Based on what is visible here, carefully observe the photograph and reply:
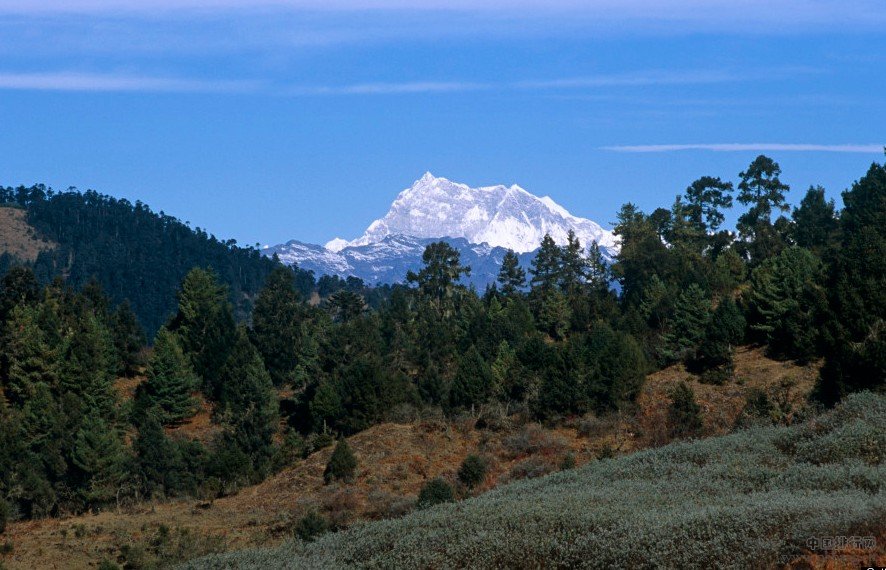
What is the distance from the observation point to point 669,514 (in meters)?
19.7

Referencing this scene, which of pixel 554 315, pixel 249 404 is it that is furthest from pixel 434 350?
pixel 249 404

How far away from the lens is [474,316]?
359 feet

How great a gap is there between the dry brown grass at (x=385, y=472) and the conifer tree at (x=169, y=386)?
31108 mm

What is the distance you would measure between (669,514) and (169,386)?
260ft

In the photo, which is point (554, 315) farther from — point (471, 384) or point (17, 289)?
point (17, 289)

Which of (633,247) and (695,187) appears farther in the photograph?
→ (695,187)

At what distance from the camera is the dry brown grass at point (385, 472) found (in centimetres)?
4178

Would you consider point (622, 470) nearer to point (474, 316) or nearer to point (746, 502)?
point (746, 502)

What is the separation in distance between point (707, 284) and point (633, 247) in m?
26.3

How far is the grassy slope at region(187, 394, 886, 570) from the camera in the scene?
17.4m

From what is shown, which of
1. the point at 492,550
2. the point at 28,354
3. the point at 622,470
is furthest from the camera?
the point at 28,354

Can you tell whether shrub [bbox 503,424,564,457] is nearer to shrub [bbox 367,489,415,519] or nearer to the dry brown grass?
the dry brown grass

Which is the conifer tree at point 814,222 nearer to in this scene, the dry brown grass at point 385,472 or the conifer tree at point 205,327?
the dry brown grass at point 385,472

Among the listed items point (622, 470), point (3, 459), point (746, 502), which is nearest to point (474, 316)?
point (3, 459)
